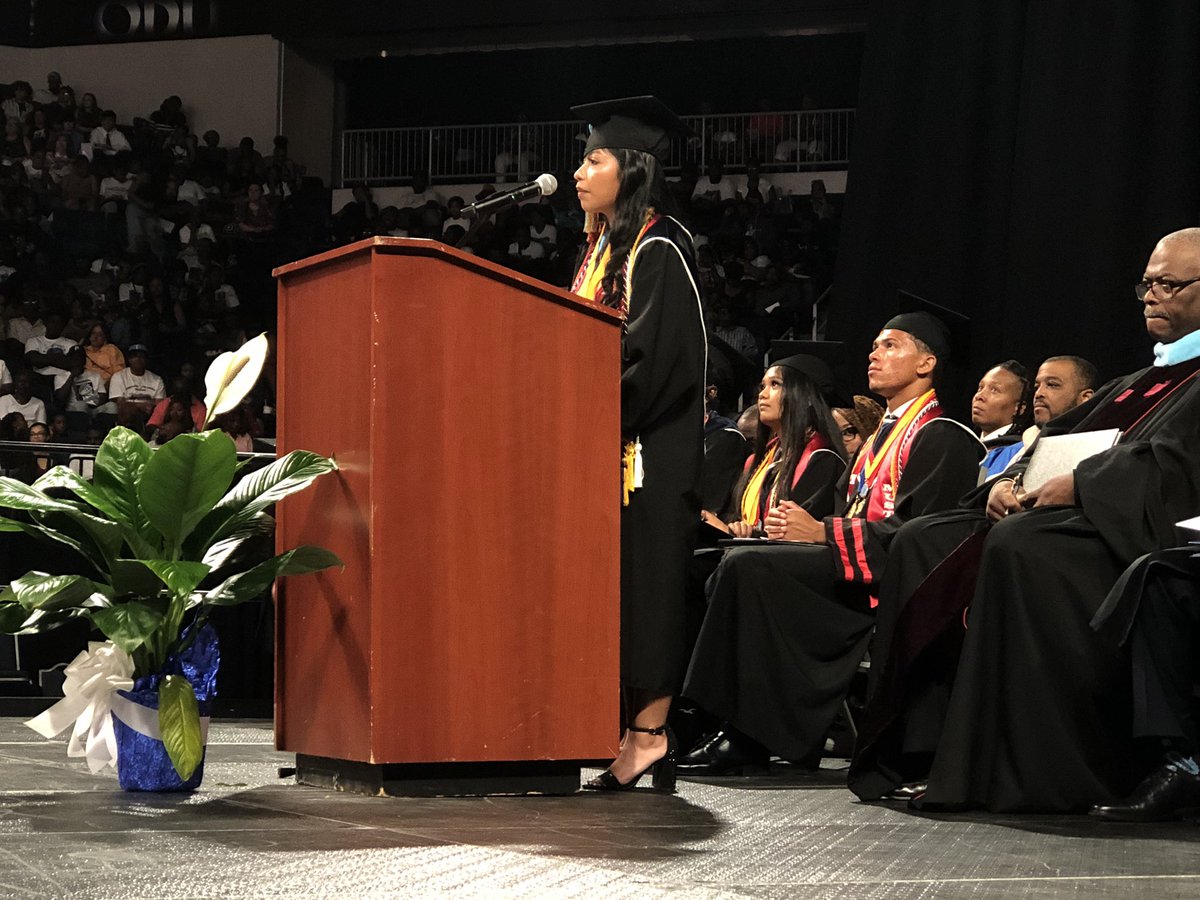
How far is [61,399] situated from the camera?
11.5m

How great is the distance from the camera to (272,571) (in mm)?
2920

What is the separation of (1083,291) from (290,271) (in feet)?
17.0

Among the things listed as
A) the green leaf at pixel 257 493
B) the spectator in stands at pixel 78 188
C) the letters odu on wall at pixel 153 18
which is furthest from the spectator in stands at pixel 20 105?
the green leaf at pixel 257 493

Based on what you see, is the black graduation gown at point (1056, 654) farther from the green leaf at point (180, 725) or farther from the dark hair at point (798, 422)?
the dark hair at point (798, 422)

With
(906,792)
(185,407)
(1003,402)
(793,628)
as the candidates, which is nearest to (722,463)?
(1003,402)

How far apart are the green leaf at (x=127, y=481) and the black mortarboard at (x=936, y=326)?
2604 mm

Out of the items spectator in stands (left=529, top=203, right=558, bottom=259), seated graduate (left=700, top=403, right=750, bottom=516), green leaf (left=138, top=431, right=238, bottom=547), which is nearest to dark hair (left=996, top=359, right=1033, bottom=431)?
seated graduate (left=700, top=403, right=750, bottom=516)

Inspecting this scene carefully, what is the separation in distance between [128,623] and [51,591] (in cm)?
15

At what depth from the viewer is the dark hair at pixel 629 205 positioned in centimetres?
353

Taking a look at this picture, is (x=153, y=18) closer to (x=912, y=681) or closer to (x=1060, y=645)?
(x=912, y=681)

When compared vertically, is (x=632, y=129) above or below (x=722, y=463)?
above

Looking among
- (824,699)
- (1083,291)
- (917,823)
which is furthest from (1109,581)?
(1083,291)

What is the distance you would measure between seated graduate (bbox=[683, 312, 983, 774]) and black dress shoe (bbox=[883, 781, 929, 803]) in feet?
2.50

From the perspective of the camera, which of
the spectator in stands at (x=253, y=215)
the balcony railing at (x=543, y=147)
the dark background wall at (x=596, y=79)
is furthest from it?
the dark background wall at (x=596, y=79)
